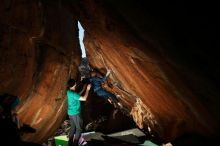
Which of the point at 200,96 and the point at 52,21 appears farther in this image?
the point at 52,21

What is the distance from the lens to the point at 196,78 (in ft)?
16.1

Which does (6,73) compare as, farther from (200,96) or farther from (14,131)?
(200,96)

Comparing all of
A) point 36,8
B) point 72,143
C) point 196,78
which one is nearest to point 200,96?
point 196,78

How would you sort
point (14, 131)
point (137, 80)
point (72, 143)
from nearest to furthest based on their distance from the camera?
point (14, 131) → point (137, 80) → point (72, 143)

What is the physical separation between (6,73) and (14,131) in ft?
13.8

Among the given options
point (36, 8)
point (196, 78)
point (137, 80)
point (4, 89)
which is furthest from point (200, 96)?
point (36, 8)

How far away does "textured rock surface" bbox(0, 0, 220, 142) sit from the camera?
5.27 m

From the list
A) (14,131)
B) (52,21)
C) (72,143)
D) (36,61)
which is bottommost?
(72,143)

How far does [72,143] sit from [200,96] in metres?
4.91

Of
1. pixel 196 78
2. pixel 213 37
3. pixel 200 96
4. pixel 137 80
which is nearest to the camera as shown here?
pixel 213 37

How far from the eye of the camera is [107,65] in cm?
991

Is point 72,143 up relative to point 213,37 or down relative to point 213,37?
down

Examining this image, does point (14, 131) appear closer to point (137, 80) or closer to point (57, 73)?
point (137, 80)

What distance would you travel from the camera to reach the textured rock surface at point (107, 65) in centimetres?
527
